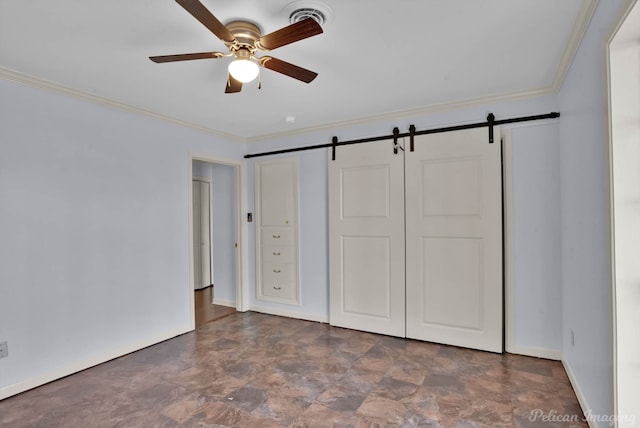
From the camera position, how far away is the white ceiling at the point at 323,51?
1831 mm

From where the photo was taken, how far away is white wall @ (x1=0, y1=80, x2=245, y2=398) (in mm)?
2555

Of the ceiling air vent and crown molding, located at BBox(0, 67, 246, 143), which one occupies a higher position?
the ceiling air vent

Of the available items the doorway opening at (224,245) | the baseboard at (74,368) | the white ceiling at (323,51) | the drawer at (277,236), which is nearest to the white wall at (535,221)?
the white ceiling at (323,51)

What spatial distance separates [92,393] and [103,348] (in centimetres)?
61

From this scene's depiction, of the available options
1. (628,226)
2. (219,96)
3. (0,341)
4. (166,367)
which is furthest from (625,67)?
(0,341)

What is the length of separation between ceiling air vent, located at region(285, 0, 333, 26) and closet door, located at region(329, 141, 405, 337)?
1932 mm

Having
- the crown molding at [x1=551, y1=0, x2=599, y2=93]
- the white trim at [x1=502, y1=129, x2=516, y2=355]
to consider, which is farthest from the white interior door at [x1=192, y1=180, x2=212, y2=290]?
the crown molding at [x1=551, y1=0, x2=599, y2=93]

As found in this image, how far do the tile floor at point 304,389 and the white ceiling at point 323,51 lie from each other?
7.63 ft

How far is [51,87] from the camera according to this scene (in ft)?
9.01

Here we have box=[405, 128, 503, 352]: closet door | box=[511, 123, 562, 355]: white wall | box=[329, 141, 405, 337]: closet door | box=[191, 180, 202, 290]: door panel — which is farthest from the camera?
box=[191, 180, 202, 290]: door panel

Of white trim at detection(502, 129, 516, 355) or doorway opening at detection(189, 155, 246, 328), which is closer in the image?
white trim at detection(502, 129, 516, 355)

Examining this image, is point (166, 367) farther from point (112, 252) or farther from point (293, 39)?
point (293, 39)

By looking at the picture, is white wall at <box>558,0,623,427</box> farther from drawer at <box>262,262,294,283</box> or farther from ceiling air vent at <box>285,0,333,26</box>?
drawer at <box>262,262,294,283</box>

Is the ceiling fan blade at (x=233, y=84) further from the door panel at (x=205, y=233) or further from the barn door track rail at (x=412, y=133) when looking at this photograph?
the door panel at (x=205, y=233)
